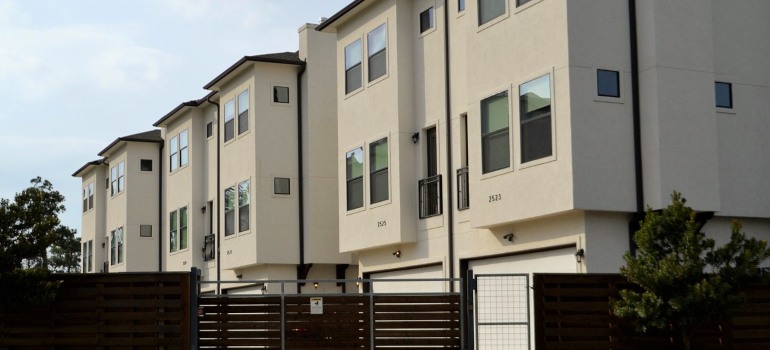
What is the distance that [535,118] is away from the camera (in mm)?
20859

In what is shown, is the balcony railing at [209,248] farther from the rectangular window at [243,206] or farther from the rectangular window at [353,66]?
the rectangular window at [353,66]

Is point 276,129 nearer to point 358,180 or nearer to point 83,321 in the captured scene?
point 358,180

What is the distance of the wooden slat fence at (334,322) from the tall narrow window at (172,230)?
74.4 ft

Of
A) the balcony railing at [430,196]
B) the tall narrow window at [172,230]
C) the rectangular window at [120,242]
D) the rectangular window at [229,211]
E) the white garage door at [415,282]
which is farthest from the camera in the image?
the rectangular window at [120,242]

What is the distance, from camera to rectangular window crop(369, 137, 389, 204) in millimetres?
26891

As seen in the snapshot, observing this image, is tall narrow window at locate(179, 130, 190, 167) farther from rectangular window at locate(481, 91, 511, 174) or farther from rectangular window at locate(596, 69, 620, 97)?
rectangular window at locate(596, 69, 620, 97)

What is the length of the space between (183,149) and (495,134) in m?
21.6

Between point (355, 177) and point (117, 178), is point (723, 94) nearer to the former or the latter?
point (355, 177)

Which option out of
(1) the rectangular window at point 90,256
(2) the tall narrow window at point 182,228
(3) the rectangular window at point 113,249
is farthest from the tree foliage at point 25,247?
(1) the rectangular window at point 90,256

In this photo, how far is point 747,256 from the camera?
17.5m

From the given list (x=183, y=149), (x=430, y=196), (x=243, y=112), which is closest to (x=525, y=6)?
(x=430, y=196)

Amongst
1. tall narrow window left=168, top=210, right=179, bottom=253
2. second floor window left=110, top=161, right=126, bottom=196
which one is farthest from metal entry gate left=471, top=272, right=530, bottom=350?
second floor window left=110, top=161, right=126, bottom=196

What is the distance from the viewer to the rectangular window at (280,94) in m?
33.3

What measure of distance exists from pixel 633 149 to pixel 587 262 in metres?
2.17
